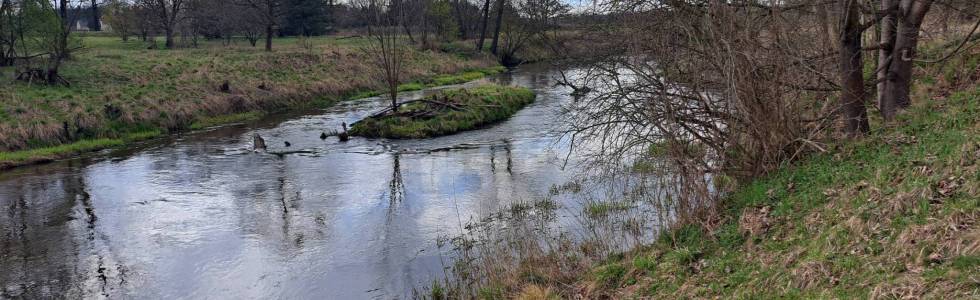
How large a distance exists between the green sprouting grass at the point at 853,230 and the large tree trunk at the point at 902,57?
40 cm

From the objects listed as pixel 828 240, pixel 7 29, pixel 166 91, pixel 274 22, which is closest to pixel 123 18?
pixel 274 22

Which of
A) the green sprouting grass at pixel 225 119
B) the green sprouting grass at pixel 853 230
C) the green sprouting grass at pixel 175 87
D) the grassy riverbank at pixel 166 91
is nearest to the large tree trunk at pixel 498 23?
the grassy riverbank at pixel 166 91

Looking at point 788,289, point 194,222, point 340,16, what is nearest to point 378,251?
point 194,222

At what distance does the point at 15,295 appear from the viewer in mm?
11172

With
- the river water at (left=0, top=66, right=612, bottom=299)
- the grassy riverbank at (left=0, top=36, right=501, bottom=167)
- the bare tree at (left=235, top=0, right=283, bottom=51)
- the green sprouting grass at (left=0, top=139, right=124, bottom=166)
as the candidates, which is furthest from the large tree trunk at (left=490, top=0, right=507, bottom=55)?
the green sprouting grass at (left=0, top=139, right=124, bottom=166)

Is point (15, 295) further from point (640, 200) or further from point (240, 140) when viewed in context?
point (240, 140)

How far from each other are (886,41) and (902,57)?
677 millimetres

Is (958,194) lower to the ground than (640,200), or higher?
higher

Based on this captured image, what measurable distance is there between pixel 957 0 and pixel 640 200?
703 centimetres

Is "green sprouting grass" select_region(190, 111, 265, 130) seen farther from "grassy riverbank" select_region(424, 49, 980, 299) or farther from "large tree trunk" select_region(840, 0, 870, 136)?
"large tree trunk" select_region(840, 0, 870, 136)

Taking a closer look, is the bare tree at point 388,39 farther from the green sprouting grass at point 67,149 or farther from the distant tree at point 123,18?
the distant tree at point 123,18

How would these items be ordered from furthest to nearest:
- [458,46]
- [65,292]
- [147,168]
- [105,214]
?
[458,46]
[147,168]
[105,214]
[65,292]

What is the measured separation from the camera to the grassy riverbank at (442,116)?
26.3 metres

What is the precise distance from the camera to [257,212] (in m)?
15.7
